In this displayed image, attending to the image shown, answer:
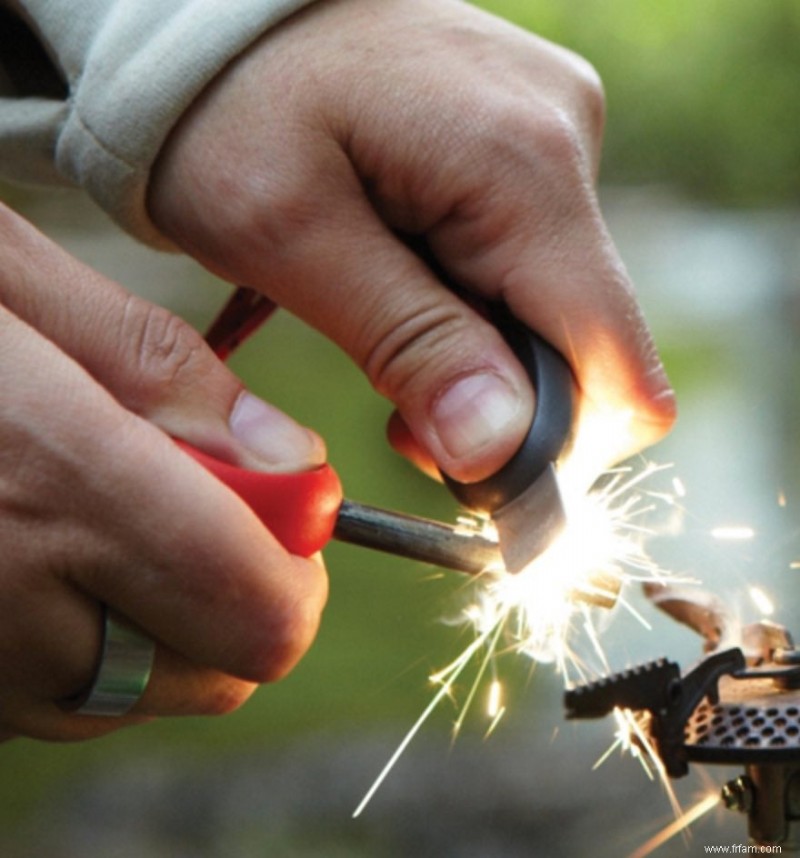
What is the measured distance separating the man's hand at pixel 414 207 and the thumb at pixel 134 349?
0.12 m

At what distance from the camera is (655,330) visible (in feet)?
11.1

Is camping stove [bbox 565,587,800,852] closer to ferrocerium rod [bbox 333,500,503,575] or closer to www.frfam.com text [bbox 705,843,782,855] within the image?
www.frfam.com text [bbox 705,843,782,855]

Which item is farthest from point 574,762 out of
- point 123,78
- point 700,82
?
point 123,78

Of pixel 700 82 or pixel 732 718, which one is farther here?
pixel 700 82

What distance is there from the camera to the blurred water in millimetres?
2266

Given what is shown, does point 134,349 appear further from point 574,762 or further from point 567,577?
point 574,762

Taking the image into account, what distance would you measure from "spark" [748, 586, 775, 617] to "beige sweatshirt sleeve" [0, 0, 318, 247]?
51 centimetres

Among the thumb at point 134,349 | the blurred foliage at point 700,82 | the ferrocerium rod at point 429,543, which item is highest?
the thumb at point 134,349

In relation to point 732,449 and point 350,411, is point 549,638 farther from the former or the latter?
point 350,411

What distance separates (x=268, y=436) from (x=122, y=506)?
0.11m

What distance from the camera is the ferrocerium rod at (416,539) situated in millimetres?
880

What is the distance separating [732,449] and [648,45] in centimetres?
108

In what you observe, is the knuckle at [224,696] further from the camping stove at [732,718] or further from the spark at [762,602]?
the spark at [762,602]

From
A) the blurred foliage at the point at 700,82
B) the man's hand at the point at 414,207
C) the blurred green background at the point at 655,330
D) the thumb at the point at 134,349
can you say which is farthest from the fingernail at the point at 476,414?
the blurred foliage at the point at 700,82
